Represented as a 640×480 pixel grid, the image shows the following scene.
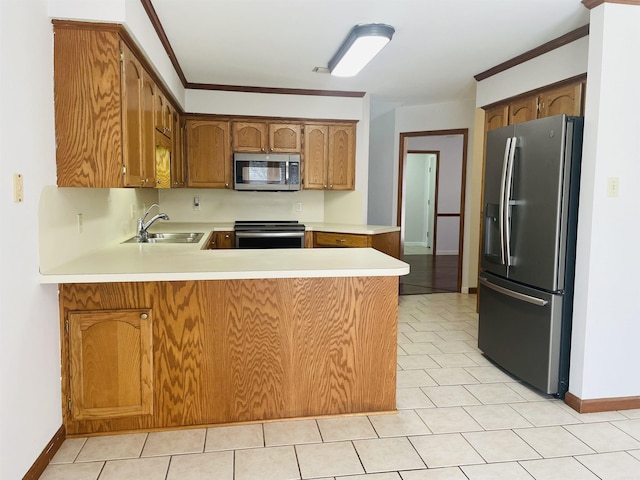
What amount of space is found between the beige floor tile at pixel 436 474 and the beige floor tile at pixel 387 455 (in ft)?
0.15

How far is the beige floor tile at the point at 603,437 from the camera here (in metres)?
2.26

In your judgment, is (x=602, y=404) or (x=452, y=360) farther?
(x=452, y=360)

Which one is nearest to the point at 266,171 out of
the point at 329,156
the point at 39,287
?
the point at 329,156

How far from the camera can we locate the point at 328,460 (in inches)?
83.0

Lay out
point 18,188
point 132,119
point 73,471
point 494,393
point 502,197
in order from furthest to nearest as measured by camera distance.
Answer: point 502,197 < point 494,393 < point 132,119 < point 73,471 < point 18,188

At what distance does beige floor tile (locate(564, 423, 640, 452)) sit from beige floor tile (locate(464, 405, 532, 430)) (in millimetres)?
244

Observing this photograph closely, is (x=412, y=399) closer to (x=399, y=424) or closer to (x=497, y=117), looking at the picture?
(x=399, y=424)

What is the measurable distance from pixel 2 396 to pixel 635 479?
262 centimetres

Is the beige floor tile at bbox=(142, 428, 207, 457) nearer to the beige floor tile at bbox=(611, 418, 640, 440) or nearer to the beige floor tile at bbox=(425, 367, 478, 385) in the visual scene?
the beige floor tile at bbox=(425, 367, 478, 385)

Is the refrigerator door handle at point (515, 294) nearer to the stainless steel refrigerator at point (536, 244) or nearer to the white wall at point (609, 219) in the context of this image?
the stainless steel refrigerator at point (536, 244)

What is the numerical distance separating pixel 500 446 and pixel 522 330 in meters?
0.92

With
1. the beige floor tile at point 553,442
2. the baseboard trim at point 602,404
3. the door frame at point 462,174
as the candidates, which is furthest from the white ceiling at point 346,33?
the beige floor tile at point 553,442

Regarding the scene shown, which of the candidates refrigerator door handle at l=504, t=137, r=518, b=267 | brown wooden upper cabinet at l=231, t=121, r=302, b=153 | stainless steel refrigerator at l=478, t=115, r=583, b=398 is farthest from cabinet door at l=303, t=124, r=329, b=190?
refrigerator door handle at l=504, t=137, r=518, b=267

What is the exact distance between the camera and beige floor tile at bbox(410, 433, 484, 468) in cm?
211
